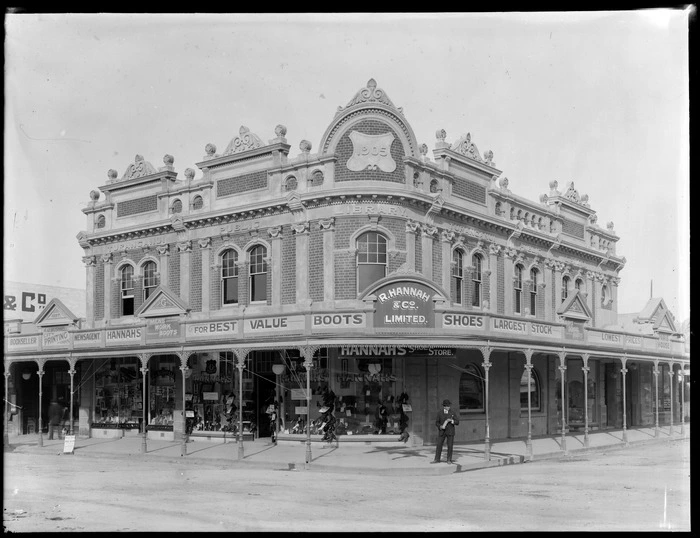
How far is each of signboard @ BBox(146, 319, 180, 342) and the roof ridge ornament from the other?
8.16 meters

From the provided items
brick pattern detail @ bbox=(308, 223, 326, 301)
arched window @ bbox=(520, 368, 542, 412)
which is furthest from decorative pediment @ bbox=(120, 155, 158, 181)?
arched window @ bbox=(520, 368, 542, 412)

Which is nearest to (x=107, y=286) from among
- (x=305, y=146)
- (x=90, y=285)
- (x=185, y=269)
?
(x=90, y=285)

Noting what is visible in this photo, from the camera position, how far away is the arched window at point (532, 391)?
1265 inches

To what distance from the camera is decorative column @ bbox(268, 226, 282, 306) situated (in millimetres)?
29047

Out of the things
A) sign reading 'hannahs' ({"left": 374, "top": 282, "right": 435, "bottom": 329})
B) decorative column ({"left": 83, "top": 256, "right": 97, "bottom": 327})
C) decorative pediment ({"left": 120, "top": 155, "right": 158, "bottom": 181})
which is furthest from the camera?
decorative column ({"left": 83, "top": 256, "right": 97, "bottom": 327})

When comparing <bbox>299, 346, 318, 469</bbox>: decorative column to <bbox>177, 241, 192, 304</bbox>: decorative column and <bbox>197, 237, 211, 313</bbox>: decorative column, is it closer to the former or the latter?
<bbox>197, 237, 211, 313</bbox>: decorative column

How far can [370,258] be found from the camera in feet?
90.6

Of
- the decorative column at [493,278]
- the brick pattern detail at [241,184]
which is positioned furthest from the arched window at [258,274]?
the decorative column at [493,278]

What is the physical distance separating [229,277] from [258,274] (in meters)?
1.40

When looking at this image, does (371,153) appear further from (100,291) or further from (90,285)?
(90,285)

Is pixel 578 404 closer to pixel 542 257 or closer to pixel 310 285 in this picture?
pixel 542 257

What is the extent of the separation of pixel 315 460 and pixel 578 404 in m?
16.5

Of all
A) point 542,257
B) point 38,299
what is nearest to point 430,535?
point 542,257

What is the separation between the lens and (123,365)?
32531 millimetres
